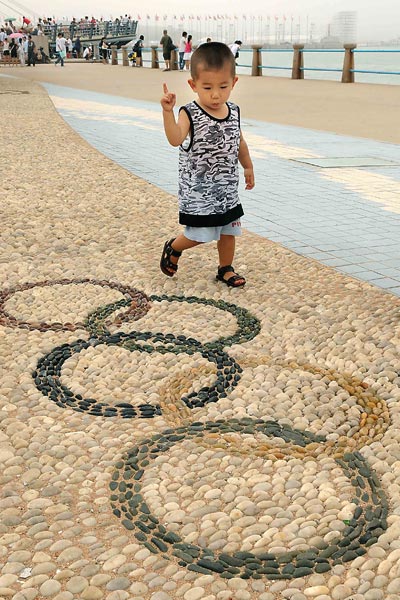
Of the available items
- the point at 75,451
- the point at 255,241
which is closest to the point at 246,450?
the point at 75,451

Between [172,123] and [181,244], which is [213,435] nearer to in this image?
[172,123]

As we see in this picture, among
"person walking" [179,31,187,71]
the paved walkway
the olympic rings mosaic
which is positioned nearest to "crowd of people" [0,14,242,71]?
"person walking" [179,31,187,71]

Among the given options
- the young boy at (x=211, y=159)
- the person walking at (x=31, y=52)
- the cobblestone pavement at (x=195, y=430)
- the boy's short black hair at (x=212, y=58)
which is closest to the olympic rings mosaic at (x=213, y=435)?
the cobblestone pavement at (x=195, y=430)

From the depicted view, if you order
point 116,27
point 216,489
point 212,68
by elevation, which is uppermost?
point 116,27

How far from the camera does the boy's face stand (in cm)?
395

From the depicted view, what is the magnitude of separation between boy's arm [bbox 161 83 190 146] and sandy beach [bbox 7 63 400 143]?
7.75 meters

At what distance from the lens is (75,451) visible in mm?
2662

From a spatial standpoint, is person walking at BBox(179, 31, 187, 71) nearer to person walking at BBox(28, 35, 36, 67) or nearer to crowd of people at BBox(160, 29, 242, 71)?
crowd of people at BBox(160, 29, 242, 71)

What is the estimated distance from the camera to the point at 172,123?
3930 mm

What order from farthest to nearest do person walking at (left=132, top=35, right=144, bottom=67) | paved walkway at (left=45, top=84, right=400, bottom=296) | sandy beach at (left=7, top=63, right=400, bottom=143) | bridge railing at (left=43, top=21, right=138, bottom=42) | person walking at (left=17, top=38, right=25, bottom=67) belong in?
bridge railing at (left=43, top=21, right=138, bottom=42) < person walking at (left=17, top=38, right=25, bottom=67) < person walking at (left=132, top=35, right=144, bottom=67) < sandy beach at (left=7, top=63, right=400, bottom=143) < paved walkway at (left=45, top=84, right=400, bottom=296)

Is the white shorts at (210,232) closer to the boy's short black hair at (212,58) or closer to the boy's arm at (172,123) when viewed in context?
the boy's arm at (172,123)

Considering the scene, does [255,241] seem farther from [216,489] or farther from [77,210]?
[216,489]

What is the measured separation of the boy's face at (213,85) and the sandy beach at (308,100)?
25.3ft

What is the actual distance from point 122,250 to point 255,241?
1025 millimetres
